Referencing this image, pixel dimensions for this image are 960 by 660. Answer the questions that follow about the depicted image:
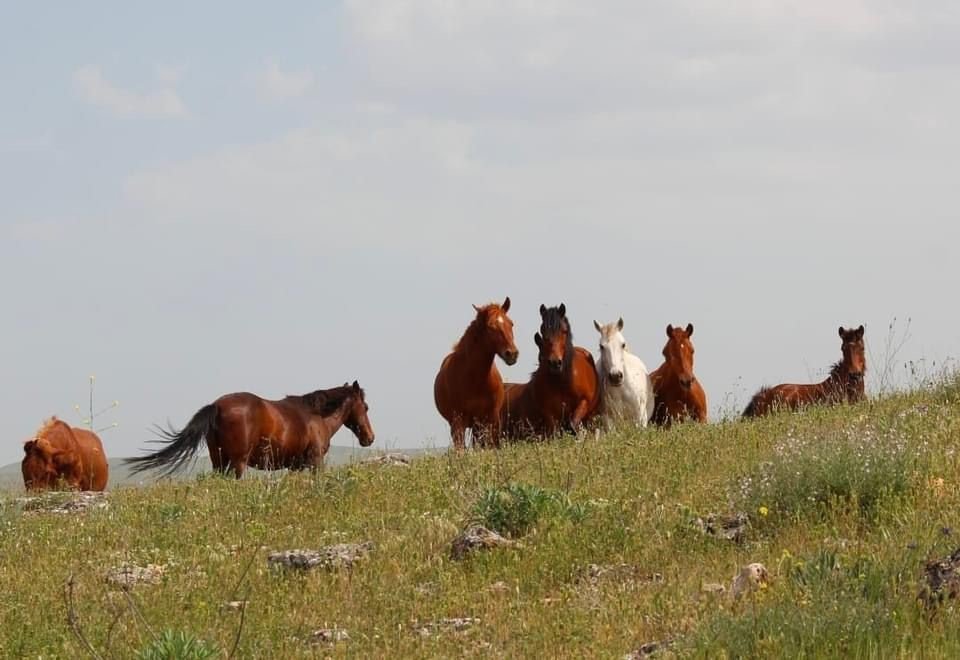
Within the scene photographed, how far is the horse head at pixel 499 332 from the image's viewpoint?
18906mm

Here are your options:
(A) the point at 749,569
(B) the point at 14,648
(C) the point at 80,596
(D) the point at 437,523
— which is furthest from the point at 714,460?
(B) the point at 14,648

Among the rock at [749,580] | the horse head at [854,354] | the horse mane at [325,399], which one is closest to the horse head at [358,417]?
the horse mane at [325,399]

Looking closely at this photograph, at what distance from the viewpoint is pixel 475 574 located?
9.63 metres

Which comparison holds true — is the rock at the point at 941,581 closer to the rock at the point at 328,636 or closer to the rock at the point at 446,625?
the rock at the point at 446,625

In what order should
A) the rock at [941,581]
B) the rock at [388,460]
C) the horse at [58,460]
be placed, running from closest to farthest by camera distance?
the rock at [941,581] → the rock at [388,460] → the horse at [58,460]

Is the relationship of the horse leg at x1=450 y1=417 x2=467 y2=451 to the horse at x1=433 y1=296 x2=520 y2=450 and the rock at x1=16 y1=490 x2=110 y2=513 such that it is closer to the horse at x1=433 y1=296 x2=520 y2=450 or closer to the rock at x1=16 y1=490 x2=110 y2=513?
the horse at x1=433 y1=296 x2=520 y2=450

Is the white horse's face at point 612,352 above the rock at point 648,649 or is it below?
above

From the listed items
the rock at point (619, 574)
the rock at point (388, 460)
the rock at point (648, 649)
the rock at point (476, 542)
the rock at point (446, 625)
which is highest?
the rock at point (388, 460)

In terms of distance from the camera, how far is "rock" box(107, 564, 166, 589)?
10062 millimetres

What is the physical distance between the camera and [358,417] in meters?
21.7

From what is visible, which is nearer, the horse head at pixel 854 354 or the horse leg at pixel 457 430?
the horse leg at pixel 457 430

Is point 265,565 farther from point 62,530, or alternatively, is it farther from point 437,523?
point 62,530

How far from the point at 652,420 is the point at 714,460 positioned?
23.9ft

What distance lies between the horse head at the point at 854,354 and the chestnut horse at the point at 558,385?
4.48 meters
